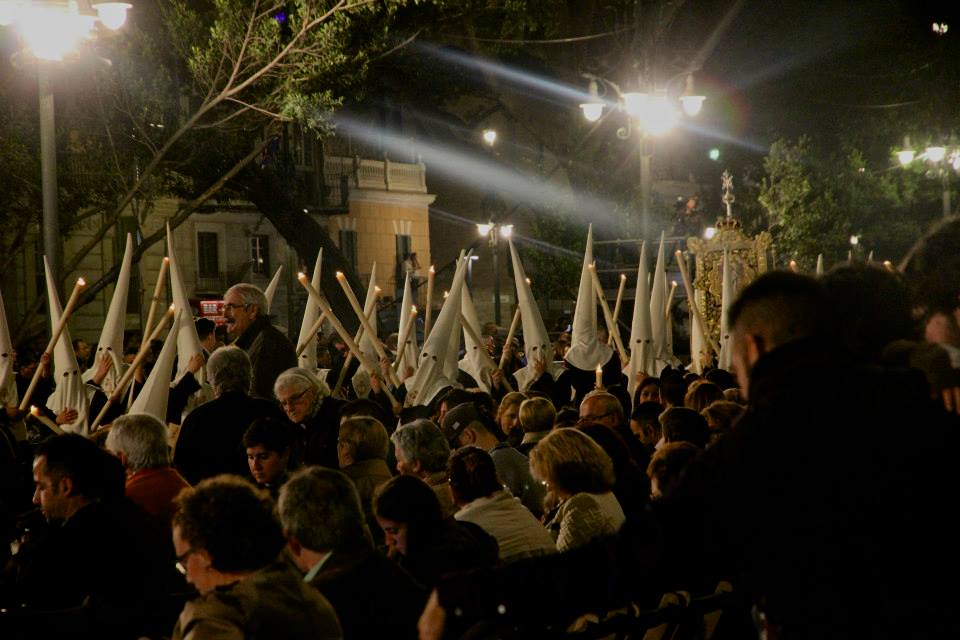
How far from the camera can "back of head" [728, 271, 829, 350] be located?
298 centimetres

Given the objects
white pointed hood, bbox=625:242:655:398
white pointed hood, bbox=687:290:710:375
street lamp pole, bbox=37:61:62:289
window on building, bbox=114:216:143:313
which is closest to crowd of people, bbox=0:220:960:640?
street lamp pole, bbox=37:61:62:289

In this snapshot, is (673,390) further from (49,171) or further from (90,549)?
(90,549)

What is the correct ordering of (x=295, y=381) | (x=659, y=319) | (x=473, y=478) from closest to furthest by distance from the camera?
(x=473, y=478) → (x=295, y=381) → (x=659, y=319)

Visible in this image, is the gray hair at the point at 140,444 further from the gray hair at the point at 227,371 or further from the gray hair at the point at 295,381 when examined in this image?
the gray hair at the point at 295,381

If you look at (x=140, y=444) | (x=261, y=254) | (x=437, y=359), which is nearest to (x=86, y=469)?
(x=140, y=444)

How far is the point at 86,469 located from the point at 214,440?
2.12 m

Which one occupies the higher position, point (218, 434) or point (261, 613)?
point (218, 434)

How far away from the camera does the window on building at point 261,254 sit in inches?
1742

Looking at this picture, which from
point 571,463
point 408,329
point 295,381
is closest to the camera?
point 571,463

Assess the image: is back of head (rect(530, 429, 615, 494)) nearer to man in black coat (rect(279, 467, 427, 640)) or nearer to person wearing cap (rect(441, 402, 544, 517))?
person wearing cap (rect(441, 402, 544, 517))

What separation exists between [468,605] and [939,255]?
2.62 metres

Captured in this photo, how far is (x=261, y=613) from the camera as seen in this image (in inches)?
151

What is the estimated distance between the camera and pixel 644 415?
31.8ft

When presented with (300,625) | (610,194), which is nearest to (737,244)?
(610,194)
